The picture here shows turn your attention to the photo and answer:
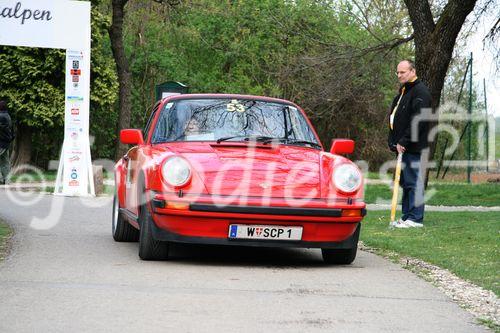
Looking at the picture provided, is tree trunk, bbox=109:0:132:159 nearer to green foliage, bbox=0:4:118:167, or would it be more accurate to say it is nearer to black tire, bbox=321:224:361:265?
green foliage, bbox=0:4:118:167

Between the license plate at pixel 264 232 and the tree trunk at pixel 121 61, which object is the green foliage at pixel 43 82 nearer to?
the tree trunk at pixel 121 61

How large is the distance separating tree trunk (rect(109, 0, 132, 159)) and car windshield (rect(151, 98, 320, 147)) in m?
19.4

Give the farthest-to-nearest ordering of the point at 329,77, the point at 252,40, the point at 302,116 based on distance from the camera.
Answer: the point at 252,40 → the point at 329,77 → the point at 302,116

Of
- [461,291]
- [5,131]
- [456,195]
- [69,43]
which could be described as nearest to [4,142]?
[5,131]

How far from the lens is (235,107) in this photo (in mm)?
9656

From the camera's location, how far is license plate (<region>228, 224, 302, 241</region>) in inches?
321

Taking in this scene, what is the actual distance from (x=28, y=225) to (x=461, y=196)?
11.6m

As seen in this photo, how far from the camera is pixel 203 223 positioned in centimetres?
811

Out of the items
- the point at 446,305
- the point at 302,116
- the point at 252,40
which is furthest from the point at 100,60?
the point at 446,305

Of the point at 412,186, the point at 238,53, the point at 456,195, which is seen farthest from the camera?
the point at 238,53

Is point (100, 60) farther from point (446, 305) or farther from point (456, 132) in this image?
point (446, 305)

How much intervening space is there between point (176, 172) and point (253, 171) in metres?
0.66

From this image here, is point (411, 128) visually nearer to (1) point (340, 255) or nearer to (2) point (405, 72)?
(2) point (405, 72)

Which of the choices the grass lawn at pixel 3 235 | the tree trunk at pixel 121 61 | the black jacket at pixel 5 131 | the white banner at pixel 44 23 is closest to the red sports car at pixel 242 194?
the grass lawn at pixel 3 235
